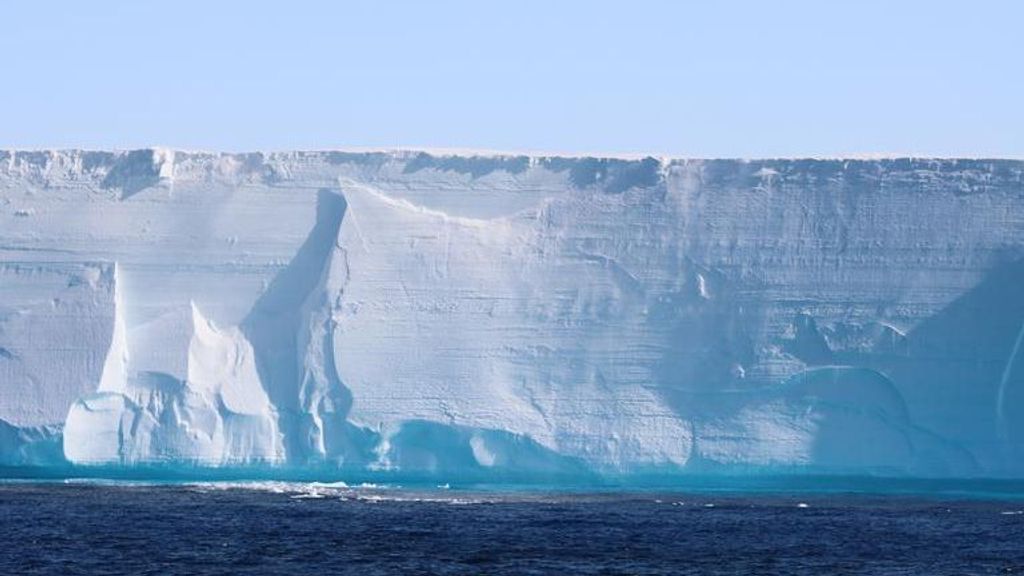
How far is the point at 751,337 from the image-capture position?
2366cm

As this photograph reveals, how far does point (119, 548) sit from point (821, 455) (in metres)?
9.62

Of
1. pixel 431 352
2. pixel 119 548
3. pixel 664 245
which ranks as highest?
pixel 664 245

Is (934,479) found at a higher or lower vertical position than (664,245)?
lower

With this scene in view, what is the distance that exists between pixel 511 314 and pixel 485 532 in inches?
235

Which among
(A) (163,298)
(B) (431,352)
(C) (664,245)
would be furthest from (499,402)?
(A) (163,298)

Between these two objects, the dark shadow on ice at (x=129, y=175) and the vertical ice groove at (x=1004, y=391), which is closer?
the vertical ice groove at (x=1004, y=391)

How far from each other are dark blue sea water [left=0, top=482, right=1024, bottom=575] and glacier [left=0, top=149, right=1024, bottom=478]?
68 cm

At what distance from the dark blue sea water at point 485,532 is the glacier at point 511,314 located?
676 mm

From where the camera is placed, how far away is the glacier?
23141mm

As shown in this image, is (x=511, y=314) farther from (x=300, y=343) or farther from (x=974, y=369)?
(x=974, y=369)

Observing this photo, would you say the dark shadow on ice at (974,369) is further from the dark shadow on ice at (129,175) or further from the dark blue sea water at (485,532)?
Answer: the dark shadow on ice at (129,175)

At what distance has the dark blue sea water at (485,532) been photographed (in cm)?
1573

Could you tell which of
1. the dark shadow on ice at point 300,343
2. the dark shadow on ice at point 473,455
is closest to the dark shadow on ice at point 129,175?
the dark shadow on ice at point 300,343

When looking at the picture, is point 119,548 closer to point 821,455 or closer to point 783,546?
point 783,546
